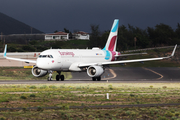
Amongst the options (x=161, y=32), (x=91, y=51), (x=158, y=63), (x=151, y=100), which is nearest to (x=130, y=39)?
(x=161, y=32)

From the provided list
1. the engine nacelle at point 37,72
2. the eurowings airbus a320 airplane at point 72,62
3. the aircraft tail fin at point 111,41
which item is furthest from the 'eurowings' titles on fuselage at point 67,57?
the engine nacelle at point 37,72

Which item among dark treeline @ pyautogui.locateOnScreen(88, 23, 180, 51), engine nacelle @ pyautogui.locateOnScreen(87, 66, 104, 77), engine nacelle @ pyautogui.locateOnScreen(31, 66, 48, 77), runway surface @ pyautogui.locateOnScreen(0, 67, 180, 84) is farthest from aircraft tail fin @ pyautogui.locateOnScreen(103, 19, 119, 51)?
dark treeline @ pyautogui.locateOnScreen(88, 23, 180, 51)

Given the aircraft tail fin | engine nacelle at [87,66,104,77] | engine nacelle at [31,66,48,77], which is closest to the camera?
engine nacelle at [87,66,104,77]

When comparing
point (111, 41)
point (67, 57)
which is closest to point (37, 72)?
point (67, 57)

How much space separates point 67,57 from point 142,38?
128 m

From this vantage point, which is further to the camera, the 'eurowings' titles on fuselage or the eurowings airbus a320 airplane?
the eurowings airbus a320 airplane

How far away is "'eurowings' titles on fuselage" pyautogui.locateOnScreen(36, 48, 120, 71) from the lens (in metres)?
44.3

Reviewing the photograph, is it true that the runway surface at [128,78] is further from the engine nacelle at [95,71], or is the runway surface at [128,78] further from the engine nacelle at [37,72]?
the engine nacelle at [37,72]

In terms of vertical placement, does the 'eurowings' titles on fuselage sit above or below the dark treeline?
below

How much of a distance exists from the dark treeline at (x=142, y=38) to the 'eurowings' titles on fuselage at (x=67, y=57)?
107 meters

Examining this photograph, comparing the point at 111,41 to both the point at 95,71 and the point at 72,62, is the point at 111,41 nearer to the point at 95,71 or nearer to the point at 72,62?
the point at 72,62

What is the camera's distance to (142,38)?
172m

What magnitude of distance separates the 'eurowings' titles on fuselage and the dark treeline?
107 m

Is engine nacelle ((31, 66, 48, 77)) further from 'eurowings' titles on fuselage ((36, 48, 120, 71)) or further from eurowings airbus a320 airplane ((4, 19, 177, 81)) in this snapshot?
'eurowings' titles on fuselage ((36, 48, 120, 71))
